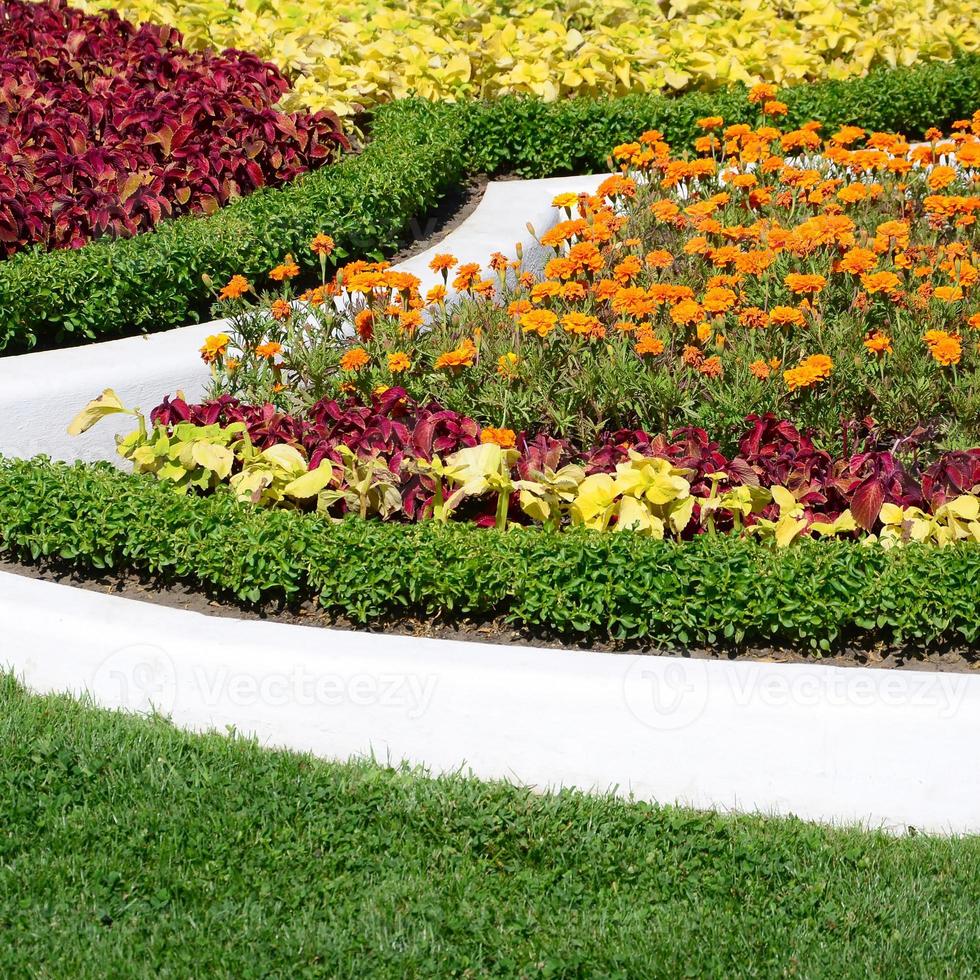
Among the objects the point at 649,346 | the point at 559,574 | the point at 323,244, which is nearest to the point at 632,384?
the point at 649,346

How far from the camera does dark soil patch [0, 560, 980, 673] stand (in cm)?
406

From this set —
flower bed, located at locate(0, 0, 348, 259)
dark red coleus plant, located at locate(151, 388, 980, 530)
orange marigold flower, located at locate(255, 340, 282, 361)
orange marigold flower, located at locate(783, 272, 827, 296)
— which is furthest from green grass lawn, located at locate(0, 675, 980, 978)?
flower bed, located at locate(0, 0, 348, 259)

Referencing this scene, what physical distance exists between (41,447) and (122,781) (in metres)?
1.89

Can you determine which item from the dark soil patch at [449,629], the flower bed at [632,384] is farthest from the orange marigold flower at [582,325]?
the dark soil patch at [449,629]

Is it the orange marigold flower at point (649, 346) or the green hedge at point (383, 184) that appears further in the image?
the green hedge at point (383, 184)

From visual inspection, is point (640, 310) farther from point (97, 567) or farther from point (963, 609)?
point (97, 567)

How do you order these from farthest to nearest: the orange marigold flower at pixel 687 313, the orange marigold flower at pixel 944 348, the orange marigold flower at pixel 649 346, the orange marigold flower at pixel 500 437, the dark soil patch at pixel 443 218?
1. the dark soil patch at pixel 443 218
2. the orange marigold flower at pixel 687 313
3. the orange marigold flower at pixel 649 346
4. the orange marigold flower at pixel 944 348
5. the orange marigold flower at pixel 500 437

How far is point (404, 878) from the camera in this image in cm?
350

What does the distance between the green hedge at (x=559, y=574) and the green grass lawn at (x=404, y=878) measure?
0.55 metres

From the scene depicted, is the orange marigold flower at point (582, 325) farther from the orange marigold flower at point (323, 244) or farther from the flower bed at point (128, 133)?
the flower bed at point (128, 133)

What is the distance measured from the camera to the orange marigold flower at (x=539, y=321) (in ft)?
16.4

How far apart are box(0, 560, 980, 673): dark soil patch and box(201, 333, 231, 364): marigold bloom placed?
1.01 metres

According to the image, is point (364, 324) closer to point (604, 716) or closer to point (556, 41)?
point (604, 716)

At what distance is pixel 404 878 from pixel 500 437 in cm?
159
